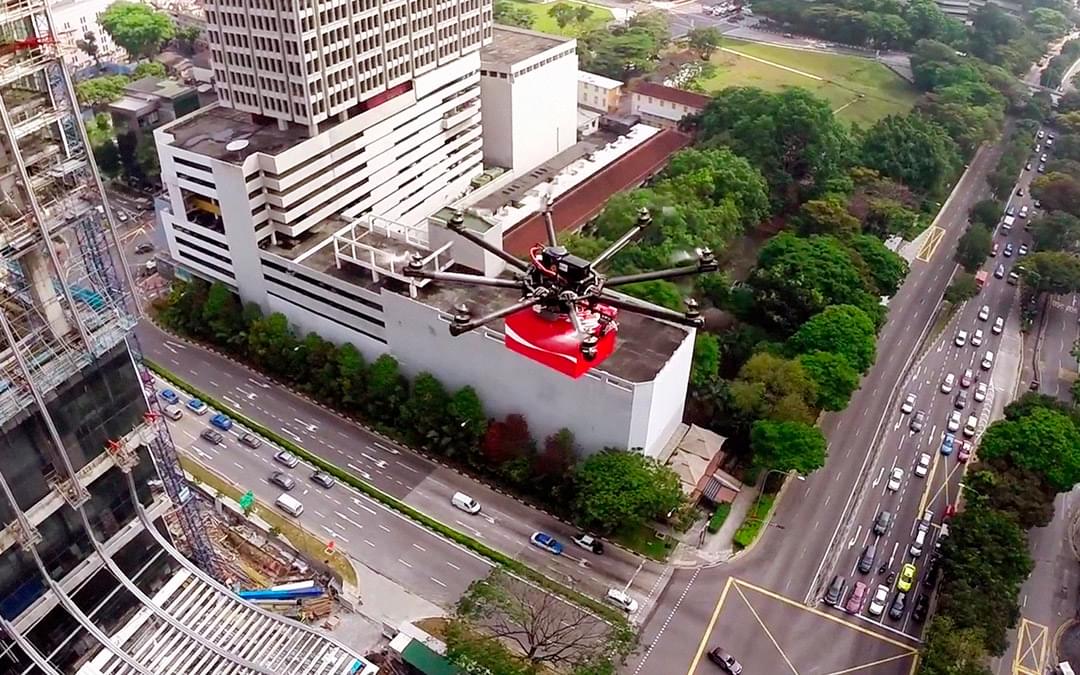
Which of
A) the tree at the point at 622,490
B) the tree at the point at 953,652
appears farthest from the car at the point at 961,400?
the tree at the point at 622,490

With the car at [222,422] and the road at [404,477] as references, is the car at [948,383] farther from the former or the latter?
the car at [222,422]

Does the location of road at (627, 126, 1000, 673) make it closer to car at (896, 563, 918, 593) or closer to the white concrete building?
car at (896, 563, 918, 593)

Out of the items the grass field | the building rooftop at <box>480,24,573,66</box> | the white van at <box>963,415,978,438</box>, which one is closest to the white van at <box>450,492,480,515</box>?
the white van at <box>963,415,978,438</box>

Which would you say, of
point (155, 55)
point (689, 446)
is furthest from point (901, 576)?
point (155, 55)

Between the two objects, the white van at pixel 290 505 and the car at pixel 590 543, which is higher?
the white van at pixel 290 505

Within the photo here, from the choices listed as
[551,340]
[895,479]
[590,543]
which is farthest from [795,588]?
[551,340]
